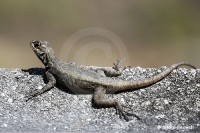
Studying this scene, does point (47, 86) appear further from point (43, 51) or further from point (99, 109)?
point (99, 109)

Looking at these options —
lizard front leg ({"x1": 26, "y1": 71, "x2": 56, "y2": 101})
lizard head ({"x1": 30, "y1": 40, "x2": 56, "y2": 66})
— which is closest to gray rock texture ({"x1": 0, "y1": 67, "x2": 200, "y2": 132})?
lizard front leg ({"x1": 26, "y1": 71, "x2": 56, "y2": 101})

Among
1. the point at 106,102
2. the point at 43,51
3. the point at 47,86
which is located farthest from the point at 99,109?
the point at 43,51

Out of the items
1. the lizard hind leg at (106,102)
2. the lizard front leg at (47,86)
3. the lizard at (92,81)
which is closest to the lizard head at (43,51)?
the lizard at (92,81)

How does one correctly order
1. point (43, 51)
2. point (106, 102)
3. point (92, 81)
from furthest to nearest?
point (43, 51) < point (92, 81) < point (106, 102)

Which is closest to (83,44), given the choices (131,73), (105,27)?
(105,27)

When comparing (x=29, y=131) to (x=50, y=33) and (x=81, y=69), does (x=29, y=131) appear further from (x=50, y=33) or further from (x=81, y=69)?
(x=50, y=33)

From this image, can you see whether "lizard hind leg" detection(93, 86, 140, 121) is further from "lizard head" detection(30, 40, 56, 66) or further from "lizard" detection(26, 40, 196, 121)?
"lizard head" detection(30, 40, 56, 66)

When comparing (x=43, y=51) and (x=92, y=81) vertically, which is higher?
(x=43, y=51)
